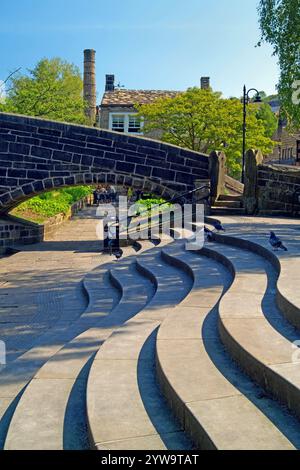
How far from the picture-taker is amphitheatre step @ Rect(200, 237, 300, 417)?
3332mm

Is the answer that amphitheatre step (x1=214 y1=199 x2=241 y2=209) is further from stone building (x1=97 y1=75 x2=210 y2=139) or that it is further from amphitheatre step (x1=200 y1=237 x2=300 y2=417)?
stone building (x1=97 y1=75 x2=210 y2=139)

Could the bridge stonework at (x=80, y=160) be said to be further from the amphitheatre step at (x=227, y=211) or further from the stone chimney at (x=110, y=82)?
the stone chimney at (x=110, y=82)

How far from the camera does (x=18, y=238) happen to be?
18922 millimetres

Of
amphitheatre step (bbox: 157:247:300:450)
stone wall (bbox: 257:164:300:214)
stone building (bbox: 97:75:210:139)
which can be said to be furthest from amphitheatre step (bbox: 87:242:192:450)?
stone building (bbox: 97:75:210:139)

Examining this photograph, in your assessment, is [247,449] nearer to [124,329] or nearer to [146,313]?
[124,329]

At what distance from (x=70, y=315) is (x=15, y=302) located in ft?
6.24

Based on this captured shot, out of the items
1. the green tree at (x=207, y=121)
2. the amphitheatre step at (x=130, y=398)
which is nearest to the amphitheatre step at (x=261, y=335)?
the amphitheatre step at (x=130, y=398)

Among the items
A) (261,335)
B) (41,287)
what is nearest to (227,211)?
(41,287)

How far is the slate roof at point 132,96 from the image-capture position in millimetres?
46250

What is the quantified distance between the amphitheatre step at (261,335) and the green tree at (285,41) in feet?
39.2

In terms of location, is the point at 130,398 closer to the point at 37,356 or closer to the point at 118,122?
the point at 37,356

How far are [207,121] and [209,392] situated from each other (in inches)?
1184

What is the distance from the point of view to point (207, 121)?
32125mm

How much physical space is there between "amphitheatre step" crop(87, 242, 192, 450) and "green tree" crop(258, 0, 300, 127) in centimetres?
1335
